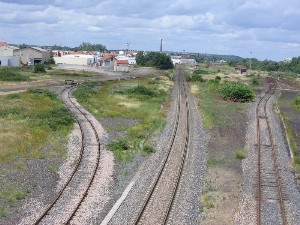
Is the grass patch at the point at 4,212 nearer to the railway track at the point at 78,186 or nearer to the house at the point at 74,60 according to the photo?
the railway track at the point at 78,186

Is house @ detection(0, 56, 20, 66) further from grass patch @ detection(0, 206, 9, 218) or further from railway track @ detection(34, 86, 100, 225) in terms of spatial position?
grass patch @ detection(0, 206, 9, 218)

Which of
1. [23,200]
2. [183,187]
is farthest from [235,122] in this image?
[23,200]

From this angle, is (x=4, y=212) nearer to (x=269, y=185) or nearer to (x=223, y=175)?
(x=223, y=175)

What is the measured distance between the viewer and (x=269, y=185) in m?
21.5

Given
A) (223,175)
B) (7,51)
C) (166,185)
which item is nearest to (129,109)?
(223,175)

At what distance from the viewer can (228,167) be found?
975 inches

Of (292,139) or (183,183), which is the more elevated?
(292,139)

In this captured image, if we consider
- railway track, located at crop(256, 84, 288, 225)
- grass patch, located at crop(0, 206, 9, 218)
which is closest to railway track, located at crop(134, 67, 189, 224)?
railway track, located at crop(256, 84, 288, 225)

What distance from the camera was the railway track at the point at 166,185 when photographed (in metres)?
17.1

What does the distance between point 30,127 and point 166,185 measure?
47.3 feet

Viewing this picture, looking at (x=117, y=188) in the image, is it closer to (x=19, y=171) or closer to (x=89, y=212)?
(x=89, y=212)

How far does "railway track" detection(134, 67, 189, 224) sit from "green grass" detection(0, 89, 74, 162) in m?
6.52

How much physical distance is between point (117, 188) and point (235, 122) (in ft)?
67.7

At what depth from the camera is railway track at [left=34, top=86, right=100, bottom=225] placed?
16625 millimetres
